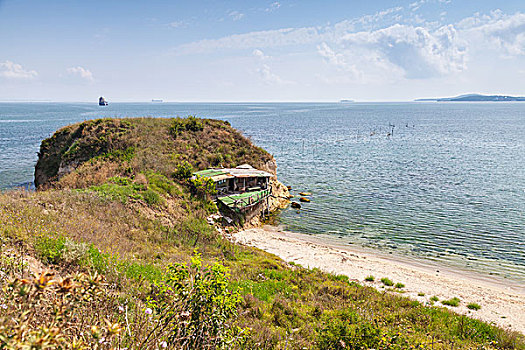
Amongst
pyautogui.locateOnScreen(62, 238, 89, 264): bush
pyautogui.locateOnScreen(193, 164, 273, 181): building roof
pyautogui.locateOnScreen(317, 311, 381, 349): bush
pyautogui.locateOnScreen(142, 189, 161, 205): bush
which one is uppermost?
pyautogui.locateOnScreen(62, 238, 89, 264): bush

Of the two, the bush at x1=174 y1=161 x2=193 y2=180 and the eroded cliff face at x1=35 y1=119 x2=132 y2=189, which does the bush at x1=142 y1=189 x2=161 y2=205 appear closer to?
the bush at x1=174 y1=161 x2=193 y2=180

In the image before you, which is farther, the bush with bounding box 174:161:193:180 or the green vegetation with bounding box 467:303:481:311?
the bush with bounding box 174:161:193:180

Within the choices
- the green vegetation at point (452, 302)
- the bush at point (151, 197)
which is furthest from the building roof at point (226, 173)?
the green vegetation at point (452, 302)

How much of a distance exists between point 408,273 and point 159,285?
61.1ft

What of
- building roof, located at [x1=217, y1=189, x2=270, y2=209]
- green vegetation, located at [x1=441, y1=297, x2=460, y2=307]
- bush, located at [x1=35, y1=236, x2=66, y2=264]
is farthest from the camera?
building roof, located at [x1=217, y1=189, x2=270, y2=209]

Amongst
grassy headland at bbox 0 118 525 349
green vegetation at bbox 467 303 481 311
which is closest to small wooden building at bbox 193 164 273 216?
grassy headland at bbox 0 118 525 349

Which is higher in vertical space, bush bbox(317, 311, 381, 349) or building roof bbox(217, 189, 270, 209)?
bush bbox(317, 311, 381, 349)

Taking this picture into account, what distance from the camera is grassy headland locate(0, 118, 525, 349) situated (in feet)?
12.4

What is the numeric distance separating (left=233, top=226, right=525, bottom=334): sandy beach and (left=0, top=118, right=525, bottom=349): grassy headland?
8.57 feet

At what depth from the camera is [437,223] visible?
28.8m

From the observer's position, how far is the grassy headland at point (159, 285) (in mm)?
3785

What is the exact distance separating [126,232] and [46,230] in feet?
18.5

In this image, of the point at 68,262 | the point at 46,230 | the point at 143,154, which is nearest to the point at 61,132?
the point at 143,154

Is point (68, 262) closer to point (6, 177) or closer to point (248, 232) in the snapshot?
point (248, 232)
